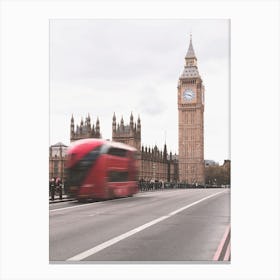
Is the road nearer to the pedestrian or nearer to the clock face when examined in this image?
the pedestrian

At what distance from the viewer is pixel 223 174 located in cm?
961

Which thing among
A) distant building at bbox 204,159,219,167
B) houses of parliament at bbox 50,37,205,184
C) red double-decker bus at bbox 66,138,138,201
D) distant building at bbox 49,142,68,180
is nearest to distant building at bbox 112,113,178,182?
houses of parliament at bbox 50,37,205,184

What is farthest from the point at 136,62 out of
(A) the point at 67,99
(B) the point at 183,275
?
(B) the point at 183,275

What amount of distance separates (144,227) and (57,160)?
195 cm

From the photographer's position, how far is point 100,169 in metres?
9.64

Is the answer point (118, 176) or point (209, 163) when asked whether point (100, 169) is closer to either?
point (118, 176)

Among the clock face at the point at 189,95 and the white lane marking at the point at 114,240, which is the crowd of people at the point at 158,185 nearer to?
the white lane marking at the point at 114,240

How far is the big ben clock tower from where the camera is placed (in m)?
9.80

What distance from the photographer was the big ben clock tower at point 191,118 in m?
9.80

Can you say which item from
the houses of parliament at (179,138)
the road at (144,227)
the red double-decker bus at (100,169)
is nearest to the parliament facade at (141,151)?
the houses of parliament at (179,138)
